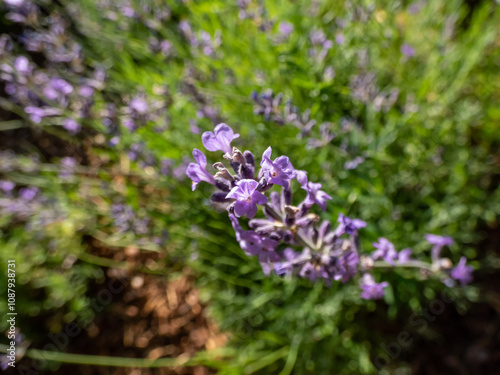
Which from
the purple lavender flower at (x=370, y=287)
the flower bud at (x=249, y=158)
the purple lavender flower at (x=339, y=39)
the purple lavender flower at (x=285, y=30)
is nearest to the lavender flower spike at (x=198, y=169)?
the flower bud at (x=249, y=158)

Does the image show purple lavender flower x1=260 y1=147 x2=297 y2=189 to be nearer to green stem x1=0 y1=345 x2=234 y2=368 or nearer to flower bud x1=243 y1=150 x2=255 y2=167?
flower bud x1=243 y1=150 x2=255 y2=167

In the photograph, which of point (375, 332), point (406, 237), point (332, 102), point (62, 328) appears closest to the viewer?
point (332, 102)

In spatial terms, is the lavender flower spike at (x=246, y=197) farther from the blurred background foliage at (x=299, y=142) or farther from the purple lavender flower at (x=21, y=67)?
the purple lavender flower at (x=21, y=67)

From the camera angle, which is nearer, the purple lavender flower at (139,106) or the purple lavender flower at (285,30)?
the purple lavender flower at (139,106)

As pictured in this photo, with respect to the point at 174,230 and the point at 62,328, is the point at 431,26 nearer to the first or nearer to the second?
the point at 174,230

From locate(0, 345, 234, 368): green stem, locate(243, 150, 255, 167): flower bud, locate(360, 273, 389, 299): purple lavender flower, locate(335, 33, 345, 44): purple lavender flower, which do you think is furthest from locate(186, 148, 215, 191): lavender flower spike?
locate(0, 345, 234, 368): green stem

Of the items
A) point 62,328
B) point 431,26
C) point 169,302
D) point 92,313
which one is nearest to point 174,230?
point 169,302
